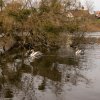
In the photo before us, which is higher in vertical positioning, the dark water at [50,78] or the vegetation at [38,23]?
the vegetation at [38,23]

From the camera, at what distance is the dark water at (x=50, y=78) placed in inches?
695

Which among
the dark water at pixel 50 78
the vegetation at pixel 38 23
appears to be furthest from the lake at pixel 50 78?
the vegetation at pixel 38 23

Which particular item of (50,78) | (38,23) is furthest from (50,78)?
(38,23)

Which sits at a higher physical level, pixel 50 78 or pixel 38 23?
pixel 38 23

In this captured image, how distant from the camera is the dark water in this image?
17656 mm

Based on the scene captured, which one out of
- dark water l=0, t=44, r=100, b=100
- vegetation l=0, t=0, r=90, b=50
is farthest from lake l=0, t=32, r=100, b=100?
vegetation l=0, t=0, r=90, b=50

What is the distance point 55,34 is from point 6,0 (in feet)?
26.6

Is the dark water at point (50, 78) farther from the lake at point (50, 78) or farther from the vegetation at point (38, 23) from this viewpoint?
the vegetation at point (38, 23)

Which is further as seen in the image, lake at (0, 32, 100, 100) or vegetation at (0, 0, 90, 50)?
vegetation at (0, 0, 90, 50)

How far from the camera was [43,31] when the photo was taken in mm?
37094

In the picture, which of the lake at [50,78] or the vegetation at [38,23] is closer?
the lake at [50,78]

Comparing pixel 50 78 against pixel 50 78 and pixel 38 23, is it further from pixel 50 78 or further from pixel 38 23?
pixel 38 23

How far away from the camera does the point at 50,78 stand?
2180 centimetres

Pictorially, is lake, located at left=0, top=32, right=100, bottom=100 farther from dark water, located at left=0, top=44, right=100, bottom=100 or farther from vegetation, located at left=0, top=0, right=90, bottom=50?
vegetation, located at left=0, top=0, right=90, bottom=50
